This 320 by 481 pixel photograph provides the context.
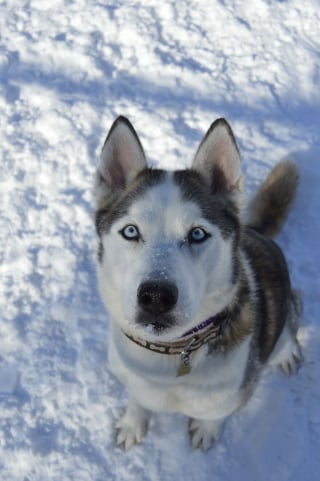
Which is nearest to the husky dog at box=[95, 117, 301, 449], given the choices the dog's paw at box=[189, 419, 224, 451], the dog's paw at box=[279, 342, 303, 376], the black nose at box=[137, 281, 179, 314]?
the black nose at box=[137, 281, 179, 314]

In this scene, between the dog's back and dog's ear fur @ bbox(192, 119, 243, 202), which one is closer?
dog's ear fur @ bbox(192, 119, 243, 202)

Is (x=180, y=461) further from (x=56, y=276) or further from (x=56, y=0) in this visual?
(x=56, y=0)

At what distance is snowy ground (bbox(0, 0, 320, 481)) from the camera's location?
122 inches

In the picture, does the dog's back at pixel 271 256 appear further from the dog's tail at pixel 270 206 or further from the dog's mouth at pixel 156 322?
the dog's mouth at pixel 156 322

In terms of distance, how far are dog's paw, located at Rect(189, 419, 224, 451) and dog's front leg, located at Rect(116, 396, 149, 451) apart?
310 mm

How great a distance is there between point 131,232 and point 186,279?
0.34 meters

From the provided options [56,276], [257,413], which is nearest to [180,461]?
[257,413]

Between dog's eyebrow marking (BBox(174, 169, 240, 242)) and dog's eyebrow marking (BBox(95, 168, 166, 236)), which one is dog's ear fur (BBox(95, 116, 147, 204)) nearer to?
dog's eyebrow marking (BBox(95, 168, 166, 236))

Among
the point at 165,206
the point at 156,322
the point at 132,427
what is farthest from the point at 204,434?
the point at 165,206

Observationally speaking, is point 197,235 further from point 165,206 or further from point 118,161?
point 118,161

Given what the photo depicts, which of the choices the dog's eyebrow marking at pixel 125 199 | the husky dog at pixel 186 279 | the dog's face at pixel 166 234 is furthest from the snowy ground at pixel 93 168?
the dog's eyebrow marking at pixel 125 199

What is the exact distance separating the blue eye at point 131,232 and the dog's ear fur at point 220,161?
0.52 metres

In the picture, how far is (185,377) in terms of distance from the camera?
2.40 metres

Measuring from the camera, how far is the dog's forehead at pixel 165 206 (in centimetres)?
210
